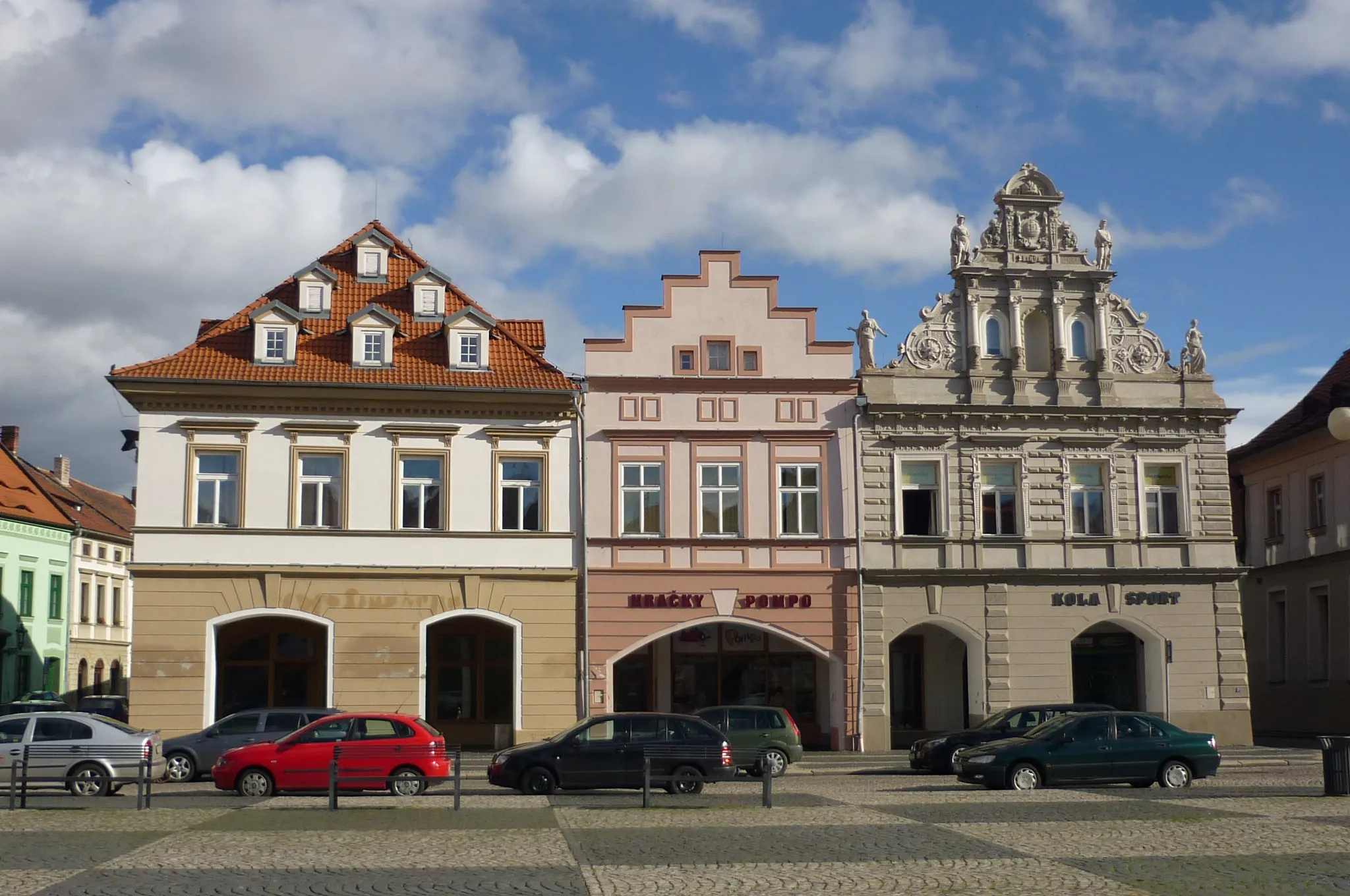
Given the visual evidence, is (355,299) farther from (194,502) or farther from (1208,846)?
(1208,846)

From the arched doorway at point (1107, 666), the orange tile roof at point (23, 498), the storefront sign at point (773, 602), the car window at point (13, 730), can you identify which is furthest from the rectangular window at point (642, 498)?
the orange tile roof at point (23, 498)

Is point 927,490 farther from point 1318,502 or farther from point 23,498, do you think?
point 23,498

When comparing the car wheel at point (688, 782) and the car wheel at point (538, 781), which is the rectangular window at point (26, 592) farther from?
the car wheel at point (688, 782)

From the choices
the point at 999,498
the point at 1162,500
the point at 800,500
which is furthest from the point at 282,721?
the point at 1162,500

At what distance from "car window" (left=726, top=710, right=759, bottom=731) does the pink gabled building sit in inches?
254

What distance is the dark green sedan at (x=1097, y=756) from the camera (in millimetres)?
25156

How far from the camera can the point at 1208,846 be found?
55.4 ft

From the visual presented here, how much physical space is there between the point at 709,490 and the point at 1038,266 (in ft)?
34.5

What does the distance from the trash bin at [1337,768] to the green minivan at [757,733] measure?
34.0ft

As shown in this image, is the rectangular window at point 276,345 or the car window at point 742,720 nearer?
the car window at point 742,720

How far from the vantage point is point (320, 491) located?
115 feet

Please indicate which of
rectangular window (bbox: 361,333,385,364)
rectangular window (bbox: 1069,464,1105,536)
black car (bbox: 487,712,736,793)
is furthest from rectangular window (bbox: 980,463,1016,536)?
rectangular window (bbox: 361,333,385,364)

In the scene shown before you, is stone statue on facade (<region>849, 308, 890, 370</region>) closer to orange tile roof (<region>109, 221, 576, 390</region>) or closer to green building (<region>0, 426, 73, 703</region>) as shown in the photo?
orange tile roof (<region>109, 221, 576, 390</region>)

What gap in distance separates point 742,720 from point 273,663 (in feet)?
42.9
